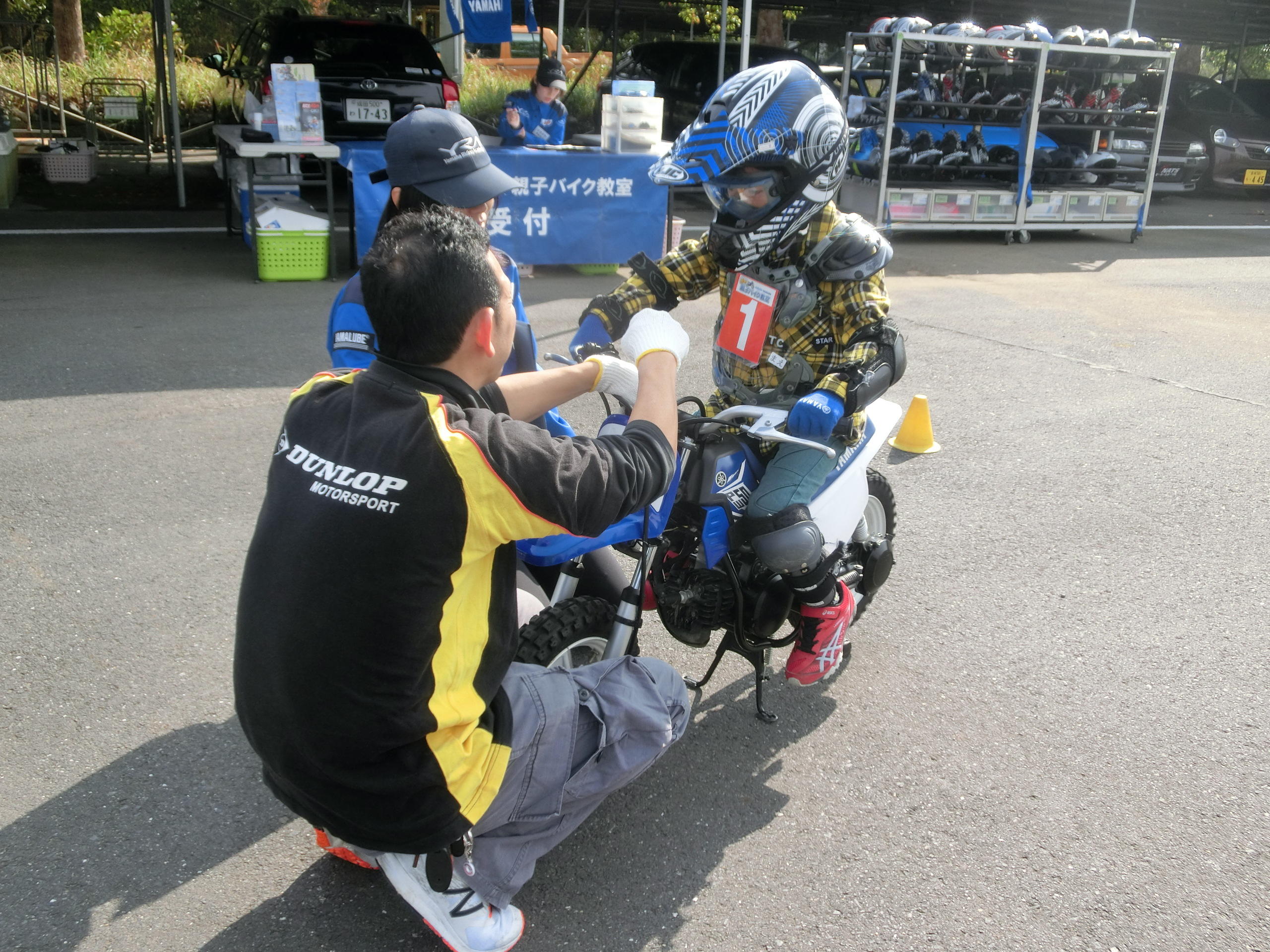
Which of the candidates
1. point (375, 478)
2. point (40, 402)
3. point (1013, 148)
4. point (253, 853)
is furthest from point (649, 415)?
point (1013, 148)

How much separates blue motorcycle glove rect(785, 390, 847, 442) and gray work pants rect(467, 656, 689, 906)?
737 millimetres

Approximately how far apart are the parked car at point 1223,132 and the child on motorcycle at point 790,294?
14.8 meters

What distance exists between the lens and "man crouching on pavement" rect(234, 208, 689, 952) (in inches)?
71.2

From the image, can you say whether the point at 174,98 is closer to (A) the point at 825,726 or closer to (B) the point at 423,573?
(A) the point at 825,726

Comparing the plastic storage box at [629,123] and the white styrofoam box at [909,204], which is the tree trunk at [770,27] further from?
the plastic storage box at [629,123]

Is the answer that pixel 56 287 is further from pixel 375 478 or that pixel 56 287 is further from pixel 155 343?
pixel 375 478

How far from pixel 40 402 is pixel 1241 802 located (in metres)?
5.68

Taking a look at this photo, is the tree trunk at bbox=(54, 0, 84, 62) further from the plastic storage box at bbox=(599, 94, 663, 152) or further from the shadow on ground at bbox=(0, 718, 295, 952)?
the shadow on ground at bbox=(0, 718, 295, 952)

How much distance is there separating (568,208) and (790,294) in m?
6.25

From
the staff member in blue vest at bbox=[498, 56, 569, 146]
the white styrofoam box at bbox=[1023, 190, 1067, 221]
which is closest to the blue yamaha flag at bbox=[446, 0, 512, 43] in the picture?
the staff member in blue vest at bbox=[498, 56, 569, 146]

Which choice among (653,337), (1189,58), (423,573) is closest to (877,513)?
(653,337)

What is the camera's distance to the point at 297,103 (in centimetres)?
832

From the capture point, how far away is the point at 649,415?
214 cm

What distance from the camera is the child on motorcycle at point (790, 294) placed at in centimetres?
276
